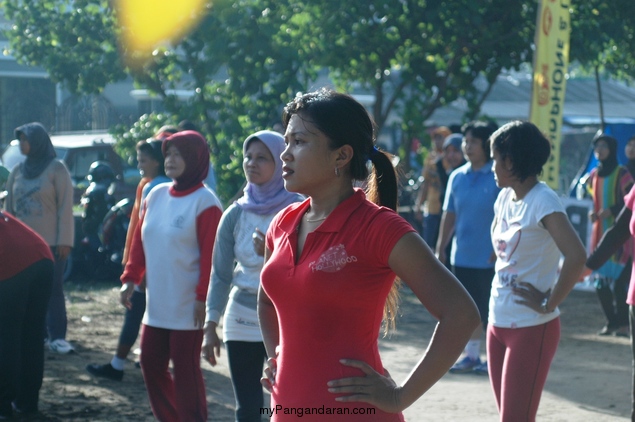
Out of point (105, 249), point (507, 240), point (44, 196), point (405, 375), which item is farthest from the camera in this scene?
point (105, 249)

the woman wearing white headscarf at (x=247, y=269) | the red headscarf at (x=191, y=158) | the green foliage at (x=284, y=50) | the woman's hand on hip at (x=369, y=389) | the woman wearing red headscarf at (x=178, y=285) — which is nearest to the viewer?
the woman's hand on hip at (x=369, y=389)

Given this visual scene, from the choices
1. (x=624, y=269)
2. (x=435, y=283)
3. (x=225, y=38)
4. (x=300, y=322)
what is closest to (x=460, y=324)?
(x=435, y=283)

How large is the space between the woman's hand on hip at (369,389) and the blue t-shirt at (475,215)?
18.5 ft

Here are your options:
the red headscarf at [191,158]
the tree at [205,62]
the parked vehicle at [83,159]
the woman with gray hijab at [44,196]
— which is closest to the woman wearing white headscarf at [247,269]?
the red headscarf at [191,158]

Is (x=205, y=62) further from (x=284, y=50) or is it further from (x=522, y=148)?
(x=522, y=148)

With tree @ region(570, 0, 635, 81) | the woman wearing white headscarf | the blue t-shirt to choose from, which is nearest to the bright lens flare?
the blue t-shirt

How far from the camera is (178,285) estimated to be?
5.72 m

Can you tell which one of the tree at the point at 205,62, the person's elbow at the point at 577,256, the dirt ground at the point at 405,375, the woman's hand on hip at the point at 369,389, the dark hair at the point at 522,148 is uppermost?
the tree at the point at 205,62

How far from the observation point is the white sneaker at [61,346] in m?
8.92

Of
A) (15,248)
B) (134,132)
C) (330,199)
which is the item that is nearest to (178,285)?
(15,248)

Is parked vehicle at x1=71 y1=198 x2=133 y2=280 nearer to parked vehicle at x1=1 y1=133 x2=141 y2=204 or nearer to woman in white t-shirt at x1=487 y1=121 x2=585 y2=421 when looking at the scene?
parked vehicle at x1=1 y1=133 x2=141 y2=204

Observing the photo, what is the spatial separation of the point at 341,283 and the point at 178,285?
2964mm

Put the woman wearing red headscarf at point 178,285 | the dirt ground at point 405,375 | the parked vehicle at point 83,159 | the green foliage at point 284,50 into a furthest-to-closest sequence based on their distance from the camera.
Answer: the parked vehicle at point 83,159
the green foliage at point 284,50
the dirt ground at point 405,375
the woman wearing red headscarf at point 178,285

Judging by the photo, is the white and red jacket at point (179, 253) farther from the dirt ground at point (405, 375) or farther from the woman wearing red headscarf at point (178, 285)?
the dirt ground at point (405, 375)
